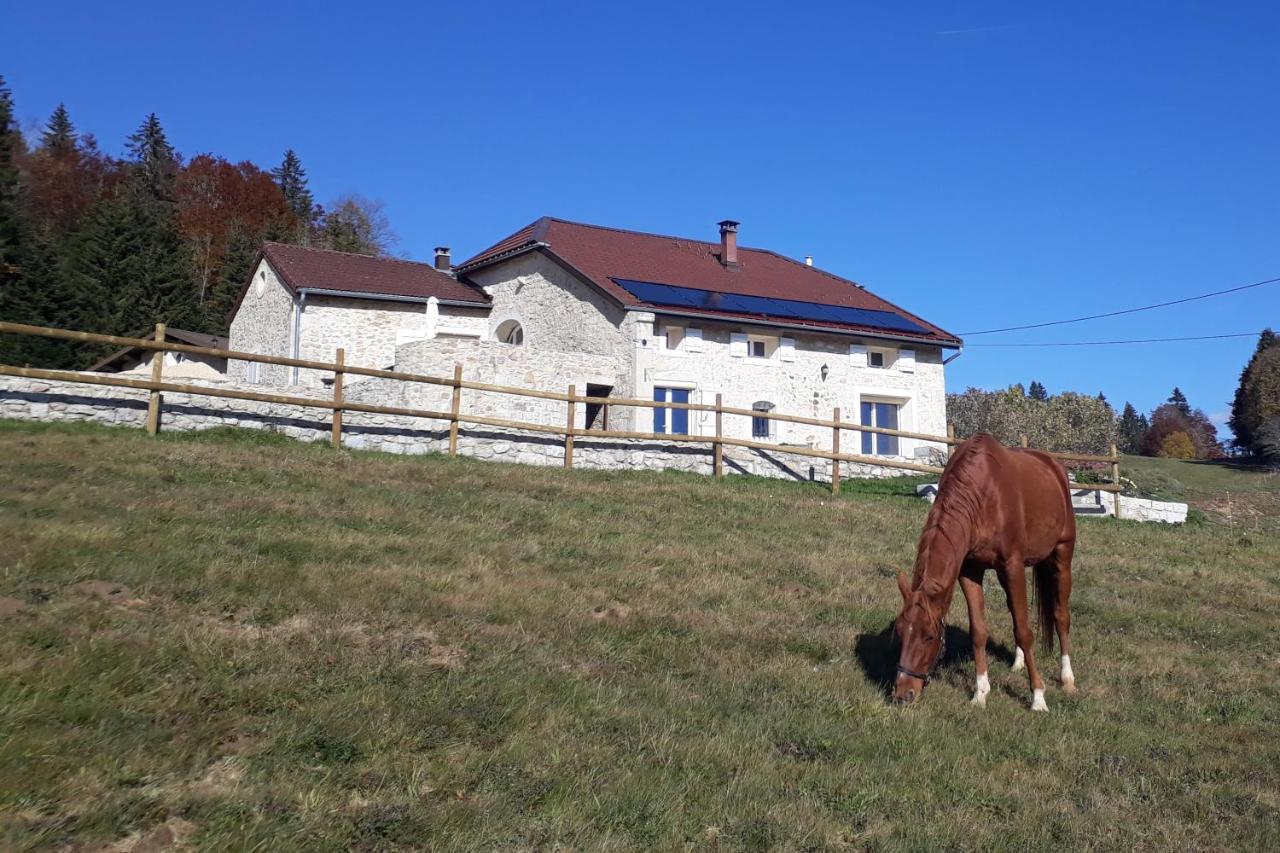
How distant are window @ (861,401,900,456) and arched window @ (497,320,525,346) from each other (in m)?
10.0

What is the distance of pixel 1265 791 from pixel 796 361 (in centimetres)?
2099

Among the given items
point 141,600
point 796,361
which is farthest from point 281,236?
point 141,600

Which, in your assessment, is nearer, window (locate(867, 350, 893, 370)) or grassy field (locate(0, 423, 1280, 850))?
grassy field (locate(0, 423, 1280, 850))

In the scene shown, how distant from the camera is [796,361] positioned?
86.6 feet

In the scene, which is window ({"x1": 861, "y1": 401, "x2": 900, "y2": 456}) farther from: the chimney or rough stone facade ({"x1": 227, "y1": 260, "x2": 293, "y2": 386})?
rough stone facade ({"x1": 227, "y1": 260, "x2": 293, "y2": 386})

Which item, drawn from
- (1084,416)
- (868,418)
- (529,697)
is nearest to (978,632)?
(529,697)

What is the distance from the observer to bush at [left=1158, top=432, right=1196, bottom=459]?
271 ft

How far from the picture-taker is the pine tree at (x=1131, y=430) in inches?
3367

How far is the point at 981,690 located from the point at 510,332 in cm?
2291

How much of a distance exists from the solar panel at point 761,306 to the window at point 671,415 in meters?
2.15

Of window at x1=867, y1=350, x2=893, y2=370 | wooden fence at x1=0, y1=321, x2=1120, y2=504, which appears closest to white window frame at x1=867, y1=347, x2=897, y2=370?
window at x1=867, y1=350, x2=893, y2=370

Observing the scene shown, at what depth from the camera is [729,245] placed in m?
30.3

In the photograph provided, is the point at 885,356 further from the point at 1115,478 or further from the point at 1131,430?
the point at 1131,430

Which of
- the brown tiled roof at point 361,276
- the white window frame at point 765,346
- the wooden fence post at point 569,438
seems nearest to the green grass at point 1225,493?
the white window frame at point 765,346
